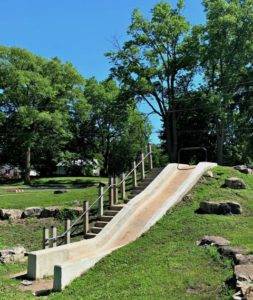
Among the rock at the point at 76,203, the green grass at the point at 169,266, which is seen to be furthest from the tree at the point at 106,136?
the green grass at the point at 169,266

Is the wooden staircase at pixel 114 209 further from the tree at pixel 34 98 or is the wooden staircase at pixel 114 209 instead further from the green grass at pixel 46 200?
the tree at pixel 34 98

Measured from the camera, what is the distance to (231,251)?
32.8 feet

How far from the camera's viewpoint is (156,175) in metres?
18.2

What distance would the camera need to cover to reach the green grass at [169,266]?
29.0ft

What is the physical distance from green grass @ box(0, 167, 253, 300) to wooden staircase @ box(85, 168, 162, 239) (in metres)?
1.72

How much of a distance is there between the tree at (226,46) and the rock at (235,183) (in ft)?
60.4

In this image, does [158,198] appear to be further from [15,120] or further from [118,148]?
[118,148]

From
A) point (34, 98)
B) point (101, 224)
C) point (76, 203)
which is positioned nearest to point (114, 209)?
point (101, 224)

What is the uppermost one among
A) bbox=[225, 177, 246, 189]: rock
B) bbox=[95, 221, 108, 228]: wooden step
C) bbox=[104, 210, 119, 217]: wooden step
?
bbox=[225, 177, 246, 189]: rock

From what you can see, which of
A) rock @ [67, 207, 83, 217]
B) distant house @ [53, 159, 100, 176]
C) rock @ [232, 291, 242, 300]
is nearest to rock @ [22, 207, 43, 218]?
rock @ [67, 207, 83, 217]

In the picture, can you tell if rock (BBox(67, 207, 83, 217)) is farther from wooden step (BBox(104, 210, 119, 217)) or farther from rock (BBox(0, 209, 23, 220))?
wooden step (BBox(104, 210, 119, 217))

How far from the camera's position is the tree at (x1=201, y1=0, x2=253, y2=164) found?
117ft

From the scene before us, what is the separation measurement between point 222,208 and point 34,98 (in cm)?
3744

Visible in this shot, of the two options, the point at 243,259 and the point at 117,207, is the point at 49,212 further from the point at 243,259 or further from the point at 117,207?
the point at 243,259
